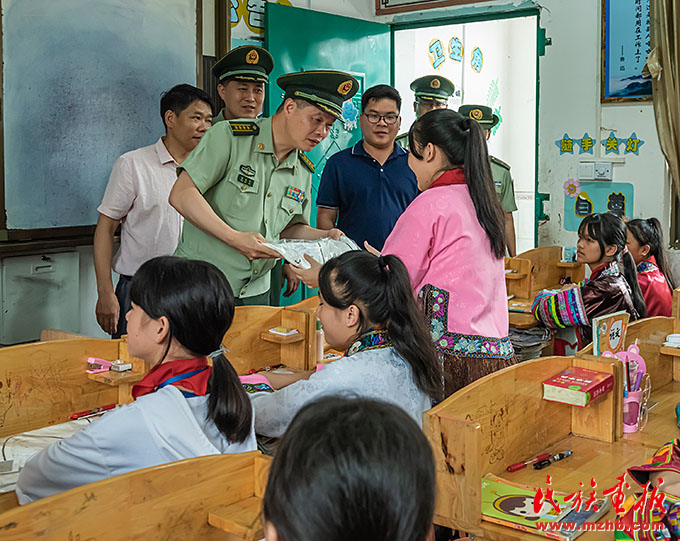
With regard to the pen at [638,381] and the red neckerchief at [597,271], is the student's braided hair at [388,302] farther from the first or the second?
the red neckerchief at [597,271]

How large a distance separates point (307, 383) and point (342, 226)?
6.33 ft

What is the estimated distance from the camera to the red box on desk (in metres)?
1.95

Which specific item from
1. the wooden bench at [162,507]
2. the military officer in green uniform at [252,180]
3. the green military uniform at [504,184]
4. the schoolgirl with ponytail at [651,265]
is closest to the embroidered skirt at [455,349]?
the military officer in green uniform at [252,180]

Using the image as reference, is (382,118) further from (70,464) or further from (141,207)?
(70,464)

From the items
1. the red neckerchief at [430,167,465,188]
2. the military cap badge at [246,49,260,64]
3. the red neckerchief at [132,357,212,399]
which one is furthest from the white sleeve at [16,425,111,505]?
the military cap badge at [246,49,260,64]

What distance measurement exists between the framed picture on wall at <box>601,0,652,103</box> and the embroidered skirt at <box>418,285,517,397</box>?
308 centimetres

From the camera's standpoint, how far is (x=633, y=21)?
4652 mm

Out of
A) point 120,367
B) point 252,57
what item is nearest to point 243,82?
point 252,57

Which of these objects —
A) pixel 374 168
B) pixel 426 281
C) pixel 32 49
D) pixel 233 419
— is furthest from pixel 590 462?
pixel 32 49

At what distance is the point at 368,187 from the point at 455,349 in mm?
1551

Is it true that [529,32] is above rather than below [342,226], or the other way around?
above

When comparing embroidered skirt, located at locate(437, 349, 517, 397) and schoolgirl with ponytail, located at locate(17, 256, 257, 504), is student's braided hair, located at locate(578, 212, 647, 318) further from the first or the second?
schoolgirl with ponytail, located at locate(17, 256, 257, 504)

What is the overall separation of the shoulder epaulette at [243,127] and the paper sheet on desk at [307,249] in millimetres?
424

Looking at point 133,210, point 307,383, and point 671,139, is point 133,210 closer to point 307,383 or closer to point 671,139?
point 307,383
